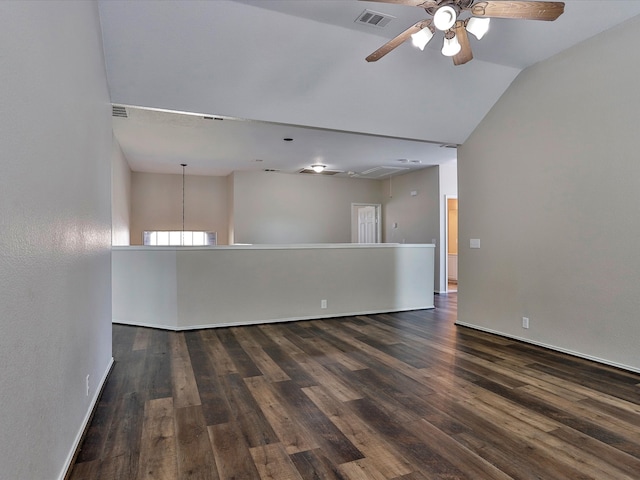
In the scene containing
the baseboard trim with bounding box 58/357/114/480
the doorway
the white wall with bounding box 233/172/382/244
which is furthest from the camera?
the doorway

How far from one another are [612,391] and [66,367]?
12.3 feet

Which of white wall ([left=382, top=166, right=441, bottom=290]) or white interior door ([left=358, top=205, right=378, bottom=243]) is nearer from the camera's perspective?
white wall ([left=382, top=166, right=441, bottom=290])

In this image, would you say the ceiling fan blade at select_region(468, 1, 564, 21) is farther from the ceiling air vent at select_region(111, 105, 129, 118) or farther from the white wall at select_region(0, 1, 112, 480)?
the ceiling air vent at select_region(111, 105, 129, 118)

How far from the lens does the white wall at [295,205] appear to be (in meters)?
8.65

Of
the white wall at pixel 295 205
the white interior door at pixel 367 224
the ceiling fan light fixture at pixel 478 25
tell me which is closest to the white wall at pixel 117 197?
the white wall at pixel 295 205

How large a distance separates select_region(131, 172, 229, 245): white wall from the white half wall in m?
3.87

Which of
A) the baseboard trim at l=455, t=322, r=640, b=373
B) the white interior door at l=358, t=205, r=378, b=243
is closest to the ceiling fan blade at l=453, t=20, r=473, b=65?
the baseboard trim at l=455, t=322, r=640, b=373

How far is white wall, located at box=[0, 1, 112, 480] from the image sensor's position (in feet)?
3.79

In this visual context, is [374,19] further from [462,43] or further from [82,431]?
[82,431]

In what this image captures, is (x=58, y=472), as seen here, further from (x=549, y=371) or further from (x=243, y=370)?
(x=549, y=371)

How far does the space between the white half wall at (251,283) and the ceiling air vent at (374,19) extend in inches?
121

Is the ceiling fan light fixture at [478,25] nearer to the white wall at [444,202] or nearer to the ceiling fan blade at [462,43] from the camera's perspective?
the ceiling fan blade at [462,43]

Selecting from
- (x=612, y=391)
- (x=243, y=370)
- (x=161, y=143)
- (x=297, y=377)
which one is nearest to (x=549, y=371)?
(x=612, y=391)

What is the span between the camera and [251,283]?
206 inches
